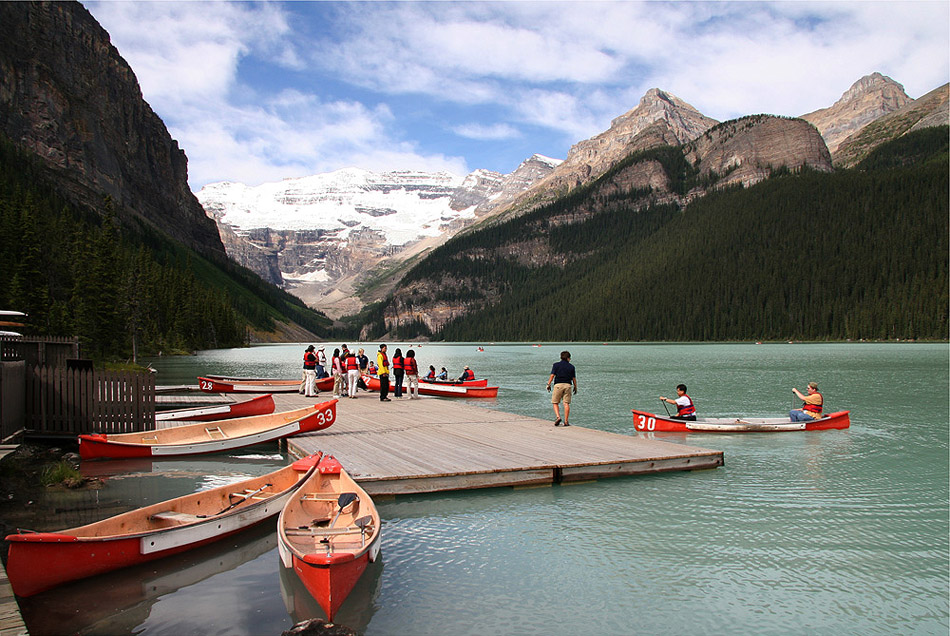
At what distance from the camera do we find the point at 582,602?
29.6 feet

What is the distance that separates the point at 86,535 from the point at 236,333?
147460 mm

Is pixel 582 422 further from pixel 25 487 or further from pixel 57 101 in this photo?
pixel 57 101

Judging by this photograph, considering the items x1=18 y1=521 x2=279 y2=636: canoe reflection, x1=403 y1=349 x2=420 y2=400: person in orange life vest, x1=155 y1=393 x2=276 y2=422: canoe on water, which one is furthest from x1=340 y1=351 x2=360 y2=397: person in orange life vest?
x1=18 y1=521 x2=279 y2=636: canoe reflection

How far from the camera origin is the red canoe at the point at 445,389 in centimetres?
3672

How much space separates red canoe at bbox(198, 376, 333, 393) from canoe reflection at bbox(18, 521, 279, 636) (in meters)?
24.8

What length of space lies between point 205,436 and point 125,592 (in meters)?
10.5

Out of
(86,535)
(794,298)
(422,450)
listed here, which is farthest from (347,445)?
(794,298)

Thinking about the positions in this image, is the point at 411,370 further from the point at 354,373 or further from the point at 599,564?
the point at 599,564

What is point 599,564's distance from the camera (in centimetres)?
1052

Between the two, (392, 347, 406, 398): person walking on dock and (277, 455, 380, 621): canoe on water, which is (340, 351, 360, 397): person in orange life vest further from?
(277, 455, 380, 621): canoe on water

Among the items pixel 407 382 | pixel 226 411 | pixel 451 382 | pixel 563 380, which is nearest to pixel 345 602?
pixel 563 380

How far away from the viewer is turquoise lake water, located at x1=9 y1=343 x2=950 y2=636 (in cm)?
840

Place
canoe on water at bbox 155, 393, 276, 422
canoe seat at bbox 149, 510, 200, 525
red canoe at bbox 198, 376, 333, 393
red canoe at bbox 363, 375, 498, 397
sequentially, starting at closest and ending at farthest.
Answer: canoe seat at bbox 149, 510, 200, 525
canoe on water at bbox 155, 393, 276, 422
red canoe at bbox 198, 376, 333, 393
red canoe at bbox 363, 375, 498, 397

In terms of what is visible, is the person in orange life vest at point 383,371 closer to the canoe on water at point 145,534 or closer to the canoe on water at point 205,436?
the canoe on water at point 205,436
